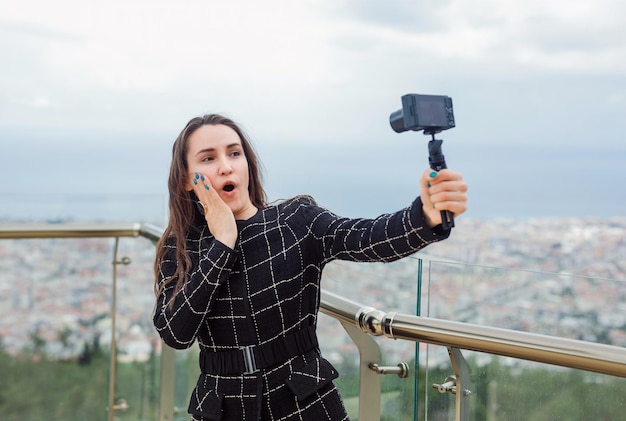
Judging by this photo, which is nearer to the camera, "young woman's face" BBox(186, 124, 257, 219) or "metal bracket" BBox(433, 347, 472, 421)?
"metal bracket" BBox(433, 347, 472, 421)

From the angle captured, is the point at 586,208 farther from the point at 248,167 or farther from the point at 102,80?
the point at 102,80

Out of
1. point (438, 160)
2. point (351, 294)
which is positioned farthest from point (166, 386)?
point (438, 160)

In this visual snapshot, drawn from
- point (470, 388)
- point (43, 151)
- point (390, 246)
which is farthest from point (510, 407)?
point (43, 151)

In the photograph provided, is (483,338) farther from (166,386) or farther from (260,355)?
(166,386)

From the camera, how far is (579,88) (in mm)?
15344

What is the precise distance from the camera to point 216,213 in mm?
1479

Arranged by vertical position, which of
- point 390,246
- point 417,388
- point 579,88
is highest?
point 579,88

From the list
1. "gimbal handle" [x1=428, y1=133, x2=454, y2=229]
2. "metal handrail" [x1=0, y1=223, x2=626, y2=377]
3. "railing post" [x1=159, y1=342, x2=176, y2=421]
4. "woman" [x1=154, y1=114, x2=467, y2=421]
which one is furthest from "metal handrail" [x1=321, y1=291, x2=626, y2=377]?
"railing post" [x1=159, y1=342, x2=176, y2=421]

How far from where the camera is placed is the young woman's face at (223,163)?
5.04 ft

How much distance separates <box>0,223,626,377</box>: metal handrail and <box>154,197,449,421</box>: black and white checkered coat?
0.10 metres

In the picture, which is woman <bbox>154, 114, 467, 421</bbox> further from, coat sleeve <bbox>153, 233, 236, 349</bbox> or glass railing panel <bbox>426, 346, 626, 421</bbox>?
glass railing panel <bbox>426, 346, 626, 421</bbox>

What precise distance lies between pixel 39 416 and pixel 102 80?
8.10 m

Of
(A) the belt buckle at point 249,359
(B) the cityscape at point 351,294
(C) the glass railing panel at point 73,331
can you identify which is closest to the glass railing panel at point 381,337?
(B) the cityscape at point 351,294

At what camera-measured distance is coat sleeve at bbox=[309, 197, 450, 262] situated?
1249 mm
